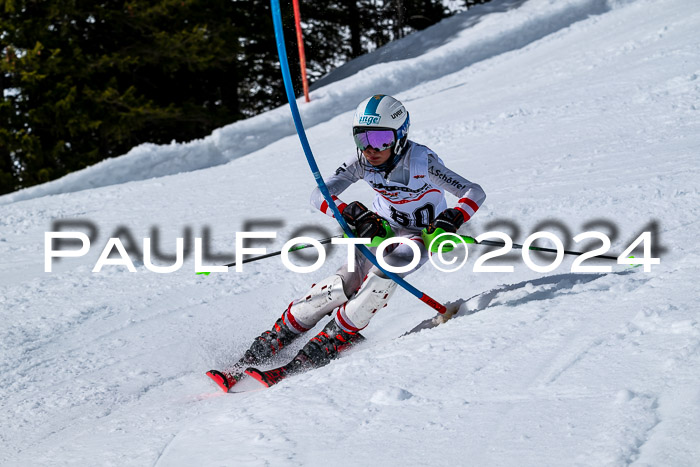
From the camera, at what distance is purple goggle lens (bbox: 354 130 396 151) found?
14.4 feet

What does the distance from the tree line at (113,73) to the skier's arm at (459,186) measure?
7.65 m

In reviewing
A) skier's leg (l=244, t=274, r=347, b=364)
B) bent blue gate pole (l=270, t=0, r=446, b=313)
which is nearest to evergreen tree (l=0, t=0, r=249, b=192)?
skier's leg (l=244, t=274, r=347, b=364)

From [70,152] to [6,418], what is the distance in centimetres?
1210

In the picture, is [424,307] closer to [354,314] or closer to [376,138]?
[354,314]

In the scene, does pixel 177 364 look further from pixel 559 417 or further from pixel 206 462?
pixel 559 417

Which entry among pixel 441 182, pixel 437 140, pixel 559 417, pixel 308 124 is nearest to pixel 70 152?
pixel 308 124

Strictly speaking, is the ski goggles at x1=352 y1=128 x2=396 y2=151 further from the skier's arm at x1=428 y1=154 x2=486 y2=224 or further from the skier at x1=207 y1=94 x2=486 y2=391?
the skier's arm at x1=428 y1=154 x2=486 y2=224

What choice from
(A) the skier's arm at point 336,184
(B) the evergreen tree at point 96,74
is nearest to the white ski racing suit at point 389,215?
(A) the skier's arm at point 336,184

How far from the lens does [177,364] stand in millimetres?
4773

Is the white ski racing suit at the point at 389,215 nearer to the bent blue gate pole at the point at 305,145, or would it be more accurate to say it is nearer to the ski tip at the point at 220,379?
the bent blue gate pole at the point at 305,145

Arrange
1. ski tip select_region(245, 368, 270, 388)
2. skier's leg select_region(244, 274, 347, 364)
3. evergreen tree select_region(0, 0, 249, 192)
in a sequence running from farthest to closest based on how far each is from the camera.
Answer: evergreen tree select_region(0, 0, 249, 192)
skier's leg select_region(244, 274, 347, 364)
ski tip select_region(245, 368, 270, 388)

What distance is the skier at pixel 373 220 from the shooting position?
14.4 feet

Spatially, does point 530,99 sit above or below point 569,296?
above

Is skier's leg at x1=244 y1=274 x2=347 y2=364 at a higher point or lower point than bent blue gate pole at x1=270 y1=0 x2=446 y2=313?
lower
